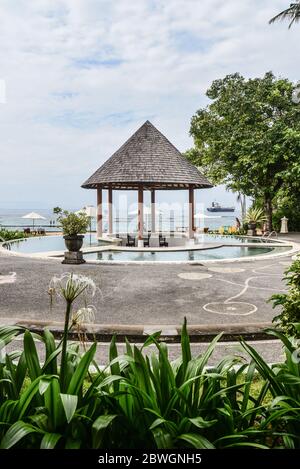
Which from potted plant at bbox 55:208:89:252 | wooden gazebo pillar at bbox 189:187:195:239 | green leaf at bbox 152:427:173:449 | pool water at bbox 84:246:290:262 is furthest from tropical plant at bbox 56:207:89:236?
green leaf at bbox 152:427:173:449

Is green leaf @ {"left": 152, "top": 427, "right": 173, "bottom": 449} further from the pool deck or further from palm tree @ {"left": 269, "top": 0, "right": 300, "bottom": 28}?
palm tree @ {"left": 269, "top": 0, "right": 300, "bottom": 28}

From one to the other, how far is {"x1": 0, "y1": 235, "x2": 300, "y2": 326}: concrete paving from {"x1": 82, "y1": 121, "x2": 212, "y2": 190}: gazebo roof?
1004cm

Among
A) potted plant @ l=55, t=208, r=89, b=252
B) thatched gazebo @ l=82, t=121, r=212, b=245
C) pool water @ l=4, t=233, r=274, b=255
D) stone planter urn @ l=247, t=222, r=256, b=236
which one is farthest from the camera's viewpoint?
stone planter urn @ l=247, t=222, r=256, b=236

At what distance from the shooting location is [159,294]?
10.7 m

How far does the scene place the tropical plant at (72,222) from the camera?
58.5ft

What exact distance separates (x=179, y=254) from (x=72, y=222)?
7.09 meters

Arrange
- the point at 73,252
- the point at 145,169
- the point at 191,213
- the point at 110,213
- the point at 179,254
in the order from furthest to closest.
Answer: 1. the point at 110,213
2. the point at 191,213
3. the point at 145,169
4. the point at 179,254
5. the point at 73,252

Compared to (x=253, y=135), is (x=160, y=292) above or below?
below

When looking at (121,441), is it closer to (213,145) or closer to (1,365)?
(1,365)

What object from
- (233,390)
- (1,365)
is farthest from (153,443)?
(1,365)

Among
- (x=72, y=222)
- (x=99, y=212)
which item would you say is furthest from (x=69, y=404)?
(x=99, y=212)

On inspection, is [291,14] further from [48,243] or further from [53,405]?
[53,405]

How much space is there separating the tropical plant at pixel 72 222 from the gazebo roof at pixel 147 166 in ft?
24.5

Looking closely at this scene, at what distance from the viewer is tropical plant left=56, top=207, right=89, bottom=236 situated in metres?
17.8
